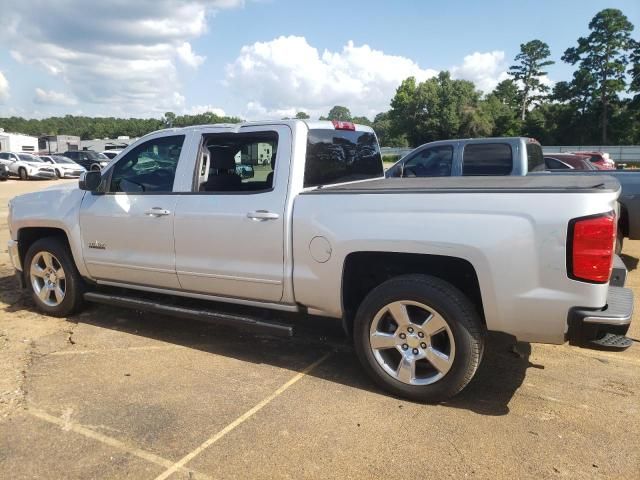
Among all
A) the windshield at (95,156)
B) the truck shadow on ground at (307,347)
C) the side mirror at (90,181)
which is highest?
the windshield at (95,156)

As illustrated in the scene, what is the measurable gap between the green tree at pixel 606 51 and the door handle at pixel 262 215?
66570 millimetres

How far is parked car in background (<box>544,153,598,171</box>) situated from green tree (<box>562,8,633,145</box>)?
52.6m

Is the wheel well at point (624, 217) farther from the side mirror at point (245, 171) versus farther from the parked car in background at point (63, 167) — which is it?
the parked car in background at point (63, 167)

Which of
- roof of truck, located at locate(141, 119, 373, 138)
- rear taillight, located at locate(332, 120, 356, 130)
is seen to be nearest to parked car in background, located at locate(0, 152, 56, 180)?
roof of truck, located at locate(141, 119, 373, 138)

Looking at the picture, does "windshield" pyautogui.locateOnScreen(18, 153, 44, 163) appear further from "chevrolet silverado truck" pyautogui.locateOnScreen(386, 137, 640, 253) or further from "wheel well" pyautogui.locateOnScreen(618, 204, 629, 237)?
"wheel well" pyautogui.locateOnScreen(618, 204, 629, 237)

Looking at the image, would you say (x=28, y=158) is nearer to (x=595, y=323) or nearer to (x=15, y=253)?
(x=15, y=253)

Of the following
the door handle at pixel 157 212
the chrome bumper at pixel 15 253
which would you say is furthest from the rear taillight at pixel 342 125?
the chrome bumper at pixel 15 253

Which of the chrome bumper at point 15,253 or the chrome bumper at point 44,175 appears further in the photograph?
the chrome bumper at point 44,175

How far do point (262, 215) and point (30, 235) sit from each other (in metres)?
3.01

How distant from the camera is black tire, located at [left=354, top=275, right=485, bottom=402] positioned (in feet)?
10.7

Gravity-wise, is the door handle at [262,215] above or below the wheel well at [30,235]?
above

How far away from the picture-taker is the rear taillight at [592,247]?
287cm

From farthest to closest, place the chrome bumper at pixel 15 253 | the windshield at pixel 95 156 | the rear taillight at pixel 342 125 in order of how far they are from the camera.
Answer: the windshield at pixel 95 156 < the chrome bumper at pixel 15 253 < the rear taillight at pixel 342 125

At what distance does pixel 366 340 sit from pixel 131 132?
4938 inches
